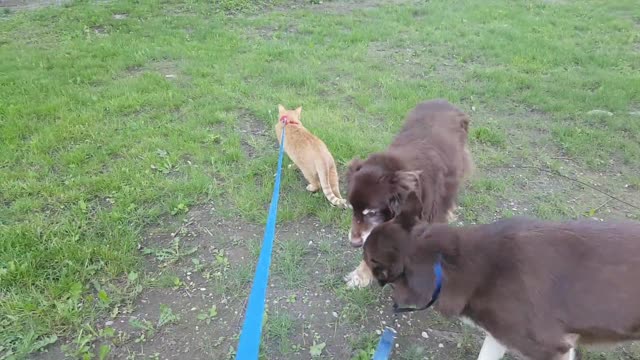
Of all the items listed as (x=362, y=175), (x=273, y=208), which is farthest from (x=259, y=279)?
(x=362, y=175)

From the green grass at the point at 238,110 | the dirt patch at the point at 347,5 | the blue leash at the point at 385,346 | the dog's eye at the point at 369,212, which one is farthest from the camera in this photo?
the dirt patch at the point at 347,5

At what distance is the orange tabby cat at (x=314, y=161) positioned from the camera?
16.6ft

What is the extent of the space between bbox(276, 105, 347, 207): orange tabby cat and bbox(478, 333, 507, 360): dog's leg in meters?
2.09

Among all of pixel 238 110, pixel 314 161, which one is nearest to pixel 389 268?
pixel 314 161

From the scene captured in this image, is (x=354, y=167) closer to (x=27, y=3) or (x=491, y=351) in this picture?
(x=491, y=351)

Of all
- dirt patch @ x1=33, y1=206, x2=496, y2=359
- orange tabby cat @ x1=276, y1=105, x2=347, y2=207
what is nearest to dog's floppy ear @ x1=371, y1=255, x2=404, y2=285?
dirt patch @ x1=33, y1=206, x2=496, y2=359

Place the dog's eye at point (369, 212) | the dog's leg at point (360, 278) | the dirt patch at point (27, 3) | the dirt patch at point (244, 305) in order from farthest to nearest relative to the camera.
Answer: the dirt patch at point (27, 3), the dog's leg at point (360, 278), the dog's eye at point (369, 212), the dirt patch at point (244, 305)

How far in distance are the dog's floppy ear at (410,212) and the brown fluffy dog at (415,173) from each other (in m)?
0.12

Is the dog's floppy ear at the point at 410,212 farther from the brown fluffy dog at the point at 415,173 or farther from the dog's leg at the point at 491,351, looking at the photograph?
the dog's leg at the point at 491,351

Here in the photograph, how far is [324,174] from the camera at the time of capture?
16.5 ft

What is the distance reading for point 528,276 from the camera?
2.92 metres

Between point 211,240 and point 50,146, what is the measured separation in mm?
2804

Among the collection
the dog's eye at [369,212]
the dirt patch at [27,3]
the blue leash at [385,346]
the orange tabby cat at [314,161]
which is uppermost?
the dirt patch at [27,3]

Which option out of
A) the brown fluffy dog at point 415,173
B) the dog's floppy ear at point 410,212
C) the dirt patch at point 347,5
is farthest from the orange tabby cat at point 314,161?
the dirt patch at point 347,5
